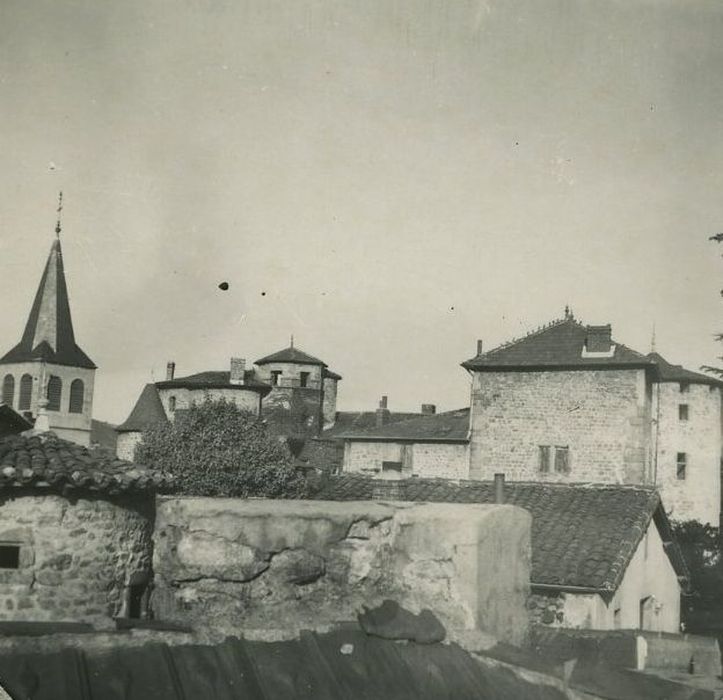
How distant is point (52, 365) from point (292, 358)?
1460 centimetres

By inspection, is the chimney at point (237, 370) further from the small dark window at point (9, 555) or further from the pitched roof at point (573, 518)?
the small dark window at point (9, 555)

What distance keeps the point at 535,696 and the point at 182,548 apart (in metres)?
1.68

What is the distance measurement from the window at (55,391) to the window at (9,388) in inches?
107

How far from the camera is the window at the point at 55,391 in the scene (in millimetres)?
51000

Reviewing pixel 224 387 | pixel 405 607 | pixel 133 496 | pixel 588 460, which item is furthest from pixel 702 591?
pixel 224 387

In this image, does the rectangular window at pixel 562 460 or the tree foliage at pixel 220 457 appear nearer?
the tree foliage at pixel 220 457

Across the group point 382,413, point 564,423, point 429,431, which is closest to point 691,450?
point 564,423

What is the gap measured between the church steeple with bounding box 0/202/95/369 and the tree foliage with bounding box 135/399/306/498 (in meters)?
25.3

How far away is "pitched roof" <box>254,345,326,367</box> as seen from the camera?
5041 cm

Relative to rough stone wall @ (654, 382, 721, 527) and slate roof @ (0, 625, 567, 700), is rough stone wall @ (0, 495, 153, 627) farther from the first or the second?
rough stone wall @ (654, 382, 721, 527)

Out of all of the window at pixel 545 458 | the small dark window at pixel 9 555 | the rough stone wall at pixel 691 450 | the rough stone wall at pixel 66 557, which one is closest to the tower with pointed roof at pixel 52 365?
the window at pixel 545 458

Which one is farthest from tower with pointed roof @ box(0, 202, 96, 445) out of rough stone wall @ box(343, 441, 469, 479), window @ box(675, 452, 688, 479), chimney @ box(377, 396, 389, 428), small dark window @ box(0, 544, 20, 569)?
small dark window @ box(0, 544, 20, 569)

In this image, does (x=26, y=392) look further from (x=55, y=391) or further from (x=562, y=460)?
(x=562, y=460)

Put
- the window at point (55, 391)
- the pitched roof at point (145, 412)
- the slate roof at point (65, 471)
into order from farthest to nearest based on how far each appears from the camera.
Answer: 1. the window at point (55, 391)
2. the pitched roof at point (145, 412)
3. the slate roof at point (65, 471)
